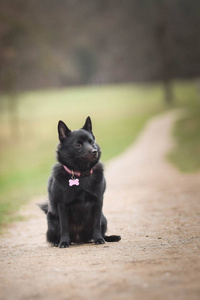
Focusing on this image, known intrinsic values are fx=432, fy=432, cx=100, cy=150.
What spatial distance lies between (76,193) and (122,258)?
52.0 inches

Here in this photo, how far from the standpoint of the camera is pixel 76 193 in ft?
18.6

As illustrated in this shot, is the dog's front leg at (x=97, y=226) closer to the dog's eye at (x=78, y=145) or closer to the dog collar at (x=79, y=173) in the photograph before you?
the dog collar at (x=79, y=173)

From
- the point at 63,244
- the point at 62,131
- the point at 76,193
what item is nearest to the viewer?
the point at 76,193

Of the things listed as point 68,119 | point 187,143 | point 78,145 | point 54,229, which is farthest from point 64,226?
point 68,119

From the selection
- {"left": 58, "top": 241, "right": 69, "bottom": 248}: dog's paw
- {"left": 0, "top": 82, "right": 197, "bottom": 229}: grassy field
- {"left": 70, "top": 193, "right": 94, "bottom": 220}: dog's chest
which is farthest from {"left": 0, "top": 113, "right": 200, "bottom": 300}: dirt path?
{"left": 0, "top": 82, "right": 197, "bottom": 229}: grassy field

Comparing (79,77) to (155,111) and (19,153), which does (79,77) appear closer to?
(155,111)

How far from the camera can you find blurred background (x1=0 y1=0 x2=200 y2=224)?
2911 centimetres

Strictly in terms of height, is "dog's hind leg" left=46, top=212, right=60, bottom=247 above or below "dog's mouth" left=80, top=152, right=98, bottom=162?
below

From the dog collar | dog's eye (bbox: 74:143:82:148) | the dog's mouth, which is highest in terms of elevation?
dog's eye (bbox: 74:143:82:148)

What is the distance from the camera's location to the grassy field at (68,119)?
26.8 m

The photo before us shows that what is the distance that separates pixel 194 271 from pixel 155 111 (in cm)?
3919

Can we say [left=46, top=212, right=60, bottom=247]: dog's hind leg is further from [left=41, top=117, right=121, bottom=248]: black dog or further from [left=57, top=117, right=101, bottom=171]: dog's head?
[left=57, top=117, right=101, bottom=171]: dog's head

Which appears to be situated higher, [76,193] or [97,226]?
[76,193]

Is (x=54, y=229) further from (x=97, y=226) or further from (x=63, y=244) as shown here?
(x=97, y=226)
